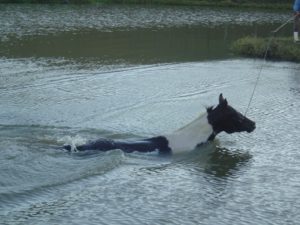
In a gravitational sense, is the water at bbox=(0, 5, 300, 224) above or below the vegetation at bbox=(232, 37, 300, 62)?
below

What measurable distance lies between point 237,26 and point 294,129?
22.0 meters

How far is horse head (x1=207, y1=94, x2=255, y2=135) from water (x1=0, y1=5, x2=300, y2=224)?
0.38m

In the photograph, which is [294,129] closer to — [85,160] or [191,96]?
[191,96]

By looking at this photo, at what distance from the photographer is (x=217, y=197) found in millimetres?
8438

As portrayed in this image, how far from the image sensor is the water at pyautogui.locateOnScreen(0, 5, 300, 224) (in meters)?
7.93

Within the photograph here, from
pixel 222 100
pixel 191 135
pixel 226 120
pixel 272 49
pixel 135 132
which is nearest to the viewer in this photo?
pixel 191 135

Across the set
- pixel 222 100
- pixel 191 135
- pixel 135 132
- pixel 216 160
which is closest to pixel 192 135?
pixel 191 135

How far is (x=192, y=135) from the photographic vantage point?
10250 millimetres

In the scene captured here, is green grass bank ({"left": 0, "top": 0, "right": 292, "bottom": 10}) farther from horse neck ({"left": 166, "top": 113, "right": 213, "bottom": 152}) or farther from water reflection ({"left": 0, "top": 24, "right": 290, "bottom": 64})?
horse neck ({"left": 166, "top": 113, "right": 213, "bottom": 152})

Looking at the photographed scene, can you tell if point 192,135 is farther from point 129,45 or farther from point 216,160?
point 129,45

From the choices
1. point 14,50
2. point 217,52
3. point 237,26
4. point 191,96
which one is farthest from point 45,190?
point 237,26

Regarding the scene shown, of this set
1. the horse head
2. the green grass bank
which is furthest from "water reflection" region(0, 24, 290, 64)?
the green grass bank

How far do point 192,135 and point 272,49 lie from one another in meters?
12.1

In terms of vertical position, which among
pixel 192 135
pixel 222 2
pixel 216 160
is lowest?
pixel 216 160
